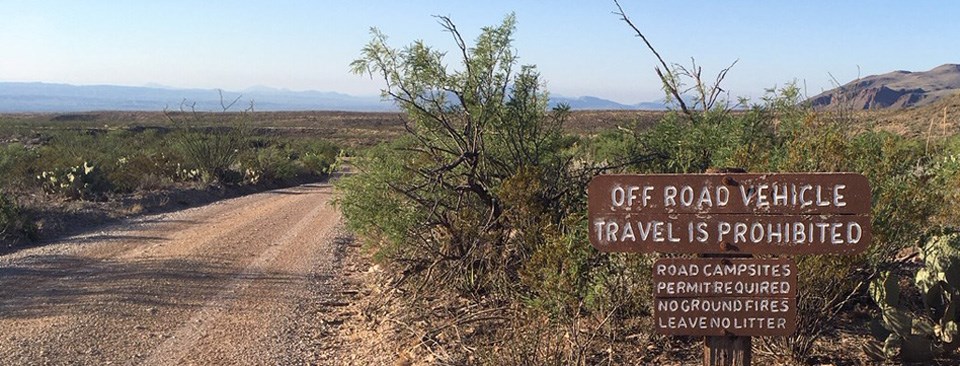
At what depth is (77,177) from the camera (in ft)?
57.9

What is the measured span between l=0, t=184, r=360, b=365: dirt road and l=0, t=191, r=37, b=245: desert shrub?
0.66 m

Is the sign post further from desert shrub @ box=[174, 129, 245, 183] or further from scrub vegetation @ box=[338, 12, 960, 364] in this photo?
desert shrub @ box=[174, 129, 245, 183]

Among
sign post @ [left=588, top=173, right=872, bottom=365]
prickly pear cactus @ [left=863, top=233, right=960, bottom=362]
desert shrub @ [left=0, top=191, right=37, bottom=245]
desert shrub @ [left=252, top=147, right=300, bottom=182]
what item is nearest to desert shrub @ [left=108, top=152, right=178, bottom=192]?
desert shrub @ [left=252, top=147, right=300, bottom=182]

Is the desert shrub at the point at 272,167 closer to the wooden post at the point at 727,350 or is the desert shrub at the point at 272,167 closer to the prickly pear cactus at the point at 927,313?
the prickly pear cactus at the point at 927,313

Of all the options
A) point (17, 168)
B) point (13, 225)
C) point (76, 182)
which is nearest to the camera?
point (13, 225)

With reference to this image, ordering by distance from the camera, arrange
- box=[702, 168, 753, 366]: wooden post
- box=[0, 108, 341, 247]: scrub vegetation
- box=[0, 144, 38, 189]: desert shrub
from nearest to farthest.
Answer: box=[702, 168, 753, 366]: wooden post
box=[0, 108, 341, 247]: scrub vegetation
box=[0, 144, 38, 189]: desert shrub

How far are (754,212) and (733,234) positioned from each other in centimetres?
14

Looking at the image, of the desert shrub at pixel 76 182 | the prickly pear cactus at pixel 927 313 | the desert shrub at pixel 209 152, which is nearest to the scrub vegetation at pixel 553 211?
the prickly pear cactus at pixel 927 313

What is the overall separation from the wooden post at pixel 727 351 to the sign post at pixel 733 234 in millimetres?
13

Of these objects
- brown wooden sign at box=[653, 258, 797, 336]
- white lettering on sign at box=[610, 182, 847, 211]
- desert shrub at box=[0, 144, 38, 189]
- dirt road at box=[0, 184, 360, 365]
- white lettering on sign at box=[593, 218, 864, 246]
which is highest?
white lettering on sign at box=[610, 182, 847, 211]

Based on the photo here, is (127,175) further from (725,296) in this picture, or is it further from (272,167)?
(725,296)

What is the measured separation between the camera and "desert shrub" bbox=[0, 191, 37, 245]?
41.3 ft

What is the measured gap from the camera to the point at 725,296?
4055mm

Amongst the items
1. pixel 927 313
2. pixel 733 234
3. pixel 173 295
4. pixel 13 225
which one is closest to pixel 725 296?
pixel 733 234
